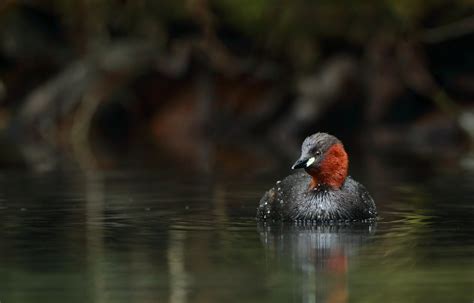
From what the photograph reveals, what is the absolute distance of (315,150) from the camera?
1117 cm

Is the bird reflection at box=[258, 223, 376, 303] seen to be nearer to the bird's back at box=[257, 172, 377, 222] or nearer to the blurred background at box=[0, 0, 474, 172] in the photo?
the bird's back at box=[257, 172, 377, 222]

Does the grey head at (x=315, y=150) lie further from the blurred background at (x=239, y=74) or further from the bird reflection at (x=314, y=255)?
the blurred background at (x=239, y=74)

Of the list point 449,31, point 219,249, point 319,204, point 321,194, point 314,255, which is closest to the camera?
point 314,255

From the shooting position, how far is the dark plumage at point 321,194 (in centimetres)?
1091

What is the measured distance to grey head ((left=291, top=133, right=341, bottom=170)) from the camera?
36.3 feet

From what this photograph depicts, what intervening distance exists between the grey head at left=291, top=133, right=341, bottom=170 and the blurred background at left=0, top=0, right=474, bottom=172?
9.13 metres

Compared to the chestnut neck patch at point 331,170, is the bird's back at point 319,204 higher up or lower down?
lower down

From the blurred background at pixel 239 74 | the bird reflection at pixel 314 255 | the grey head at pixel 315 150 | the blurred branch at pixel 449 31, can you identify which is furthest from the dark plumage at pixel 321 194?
the blurred branch at pixel 449 31

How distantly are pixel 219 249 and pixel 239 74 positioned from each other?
51.1 ft

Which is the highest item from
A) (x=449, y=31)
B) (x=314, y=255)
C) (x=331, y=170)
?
(x=449, y=31)

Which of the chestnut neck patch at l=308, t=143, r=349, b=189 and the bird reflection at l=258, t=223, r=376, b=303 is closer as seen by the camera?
the bird reflection at l=258, t=223, r=376, b=303

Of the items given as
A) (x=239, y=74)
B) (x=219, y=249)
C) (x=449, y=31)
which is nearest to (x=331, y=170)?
(x=219, y=249)

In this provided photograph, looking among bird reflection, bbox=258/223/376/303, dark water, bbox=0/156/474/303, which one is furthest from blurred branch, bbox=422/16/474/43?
bird reflection, bbox=258/223/376/303

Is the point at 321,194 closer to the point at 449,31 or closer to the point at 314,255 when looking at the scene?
the point at 314,255
